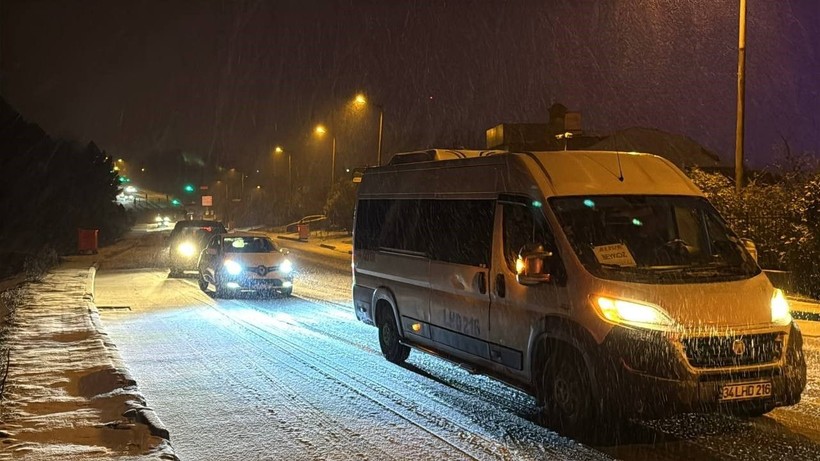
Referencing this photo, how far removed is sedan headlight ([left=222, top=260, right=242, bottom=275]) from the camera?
57.7 feet

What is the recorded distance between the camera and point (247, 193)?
113375 millimetres

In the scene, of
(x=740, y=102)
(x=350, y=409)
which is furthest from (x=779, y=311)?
(x=740, y=102)

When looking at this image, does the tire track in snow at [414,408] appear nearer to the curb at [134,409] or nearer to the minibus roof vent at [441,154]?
the curb at [134,409]

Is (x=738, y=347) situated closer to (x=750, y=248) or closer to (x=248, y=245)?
(x=750, y=248)

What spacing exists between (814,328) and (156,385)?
10559 mm

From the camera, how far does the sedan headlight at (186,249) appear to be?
23734 millimetres

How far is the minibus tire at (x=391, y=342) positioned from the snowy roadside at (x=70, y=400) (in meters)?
3.26

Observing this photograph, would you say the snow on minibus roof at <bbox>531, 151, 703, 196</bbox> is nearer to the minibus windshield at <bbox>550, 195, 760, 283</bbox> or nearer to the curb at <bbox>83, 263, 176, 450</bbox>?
the minibus windshield at <bbox>550, 195, 760, 283</bbox>

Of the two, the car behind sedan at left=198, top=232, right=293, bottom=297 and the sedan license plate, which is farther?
the car behind sedan at left=198, top=232, right=293, bottom=297

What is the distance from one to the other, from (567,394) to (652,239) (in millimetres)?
1640

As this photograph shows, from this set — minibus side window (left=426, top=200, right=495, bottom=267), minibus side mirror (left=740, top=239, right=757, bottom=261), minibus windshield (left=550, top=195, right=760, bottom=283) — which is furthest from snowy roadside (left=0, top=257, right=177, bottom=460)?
minibus side mirror (left=740, top=239, right=757, bottom=261)

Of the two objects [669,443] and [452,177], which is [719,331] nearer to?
[669,443]

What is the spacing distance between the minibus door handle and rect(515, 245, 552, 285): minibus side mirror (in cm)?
52

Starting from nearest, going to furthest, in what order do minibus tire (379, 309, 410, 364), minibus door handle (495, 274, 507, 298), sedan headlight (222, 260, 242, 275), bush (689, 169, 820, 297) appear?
1. minibus door handle (495, 274, 507, 298)
2. minibus tire (379, 309, 410, 364)
3. bush (689, 169, 820, 297)
4. sedan headlight (222, 260, 242, 275)
